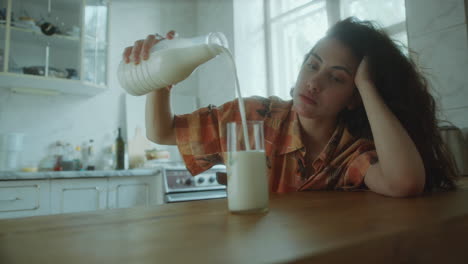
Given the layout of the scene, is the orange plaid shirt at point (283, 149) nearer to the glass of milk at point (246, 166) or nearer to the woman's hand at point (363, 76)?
the woman's hand at point (363, 76)

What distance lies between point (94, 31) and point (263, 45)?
147cm

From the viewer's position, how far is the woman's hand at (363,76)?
2.72 ft

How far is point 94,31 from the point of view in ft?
8.02

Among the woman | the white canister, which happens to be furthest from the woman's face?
the white canister

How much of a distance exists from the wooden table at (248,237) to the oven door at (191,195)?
1.74 m

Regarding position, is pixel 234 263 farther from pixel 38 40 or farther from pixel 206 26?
pixel 206 26

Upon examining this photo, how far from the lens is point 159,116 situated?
92 centimetres

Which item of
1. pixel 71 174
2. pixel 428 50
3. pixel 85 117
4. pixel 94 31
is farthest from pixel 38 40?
pixel 428 50

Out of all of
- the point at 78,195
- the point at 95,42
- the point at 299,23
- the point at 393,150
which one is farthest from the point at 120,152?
the point at 393,150

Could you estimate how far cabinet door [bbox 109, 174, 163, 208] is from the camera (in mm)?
2078

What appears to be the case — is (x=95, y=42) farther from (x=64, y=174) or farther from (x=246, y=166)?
(x=246, y=166)

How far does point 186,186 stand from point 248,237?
2024 millimetres

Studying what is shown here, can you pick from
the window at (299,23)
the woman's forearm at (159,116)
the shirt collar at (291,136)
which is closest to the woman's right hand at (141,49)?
the woman's forearm at (159,116)

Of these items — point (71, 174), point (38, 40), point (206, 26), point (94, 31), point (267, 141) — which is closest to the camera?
point (267, 141)
